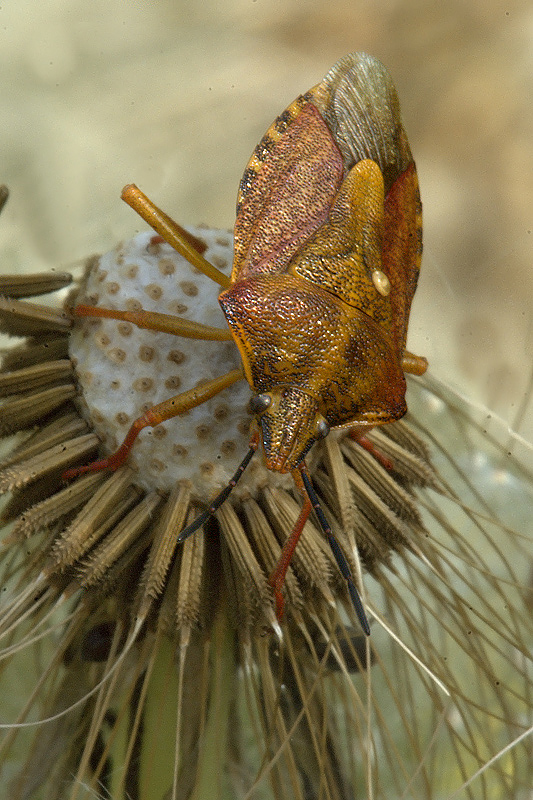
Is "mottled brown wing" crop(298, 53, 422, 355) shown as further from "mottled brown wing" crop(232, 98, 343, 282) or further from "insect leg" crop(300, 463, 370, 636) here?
"insect leg" crop(300, 463, 370, 636)

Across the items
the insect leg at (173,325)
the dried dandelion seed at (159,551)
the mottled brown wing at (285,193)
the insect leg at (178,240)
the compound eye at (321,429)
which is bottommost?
the dried dandelion seed at (159,551)

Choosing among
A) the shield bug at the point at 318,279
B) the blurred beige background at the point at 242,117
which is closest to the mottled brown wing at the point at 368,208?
the shield bug at the point at 318,279

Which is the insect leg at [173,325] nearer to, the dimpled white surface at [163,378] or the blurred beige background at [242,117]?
the dimpled white surface at [163,378]

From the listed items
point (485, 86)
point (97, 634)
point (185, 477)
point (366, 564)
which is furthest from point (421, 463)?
point (485, 86)

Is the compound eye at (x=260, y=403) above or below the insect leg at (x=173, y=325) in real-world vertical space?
below

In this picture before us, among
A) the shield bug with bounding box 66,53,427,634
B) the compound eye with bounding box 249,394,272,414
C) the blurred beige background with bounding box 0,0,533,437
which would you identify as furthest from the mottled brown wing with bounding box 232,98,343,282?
the blurred beige background with bounding box 0,0,533,437

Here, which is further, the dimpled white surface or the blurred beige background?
the blurred beige background
